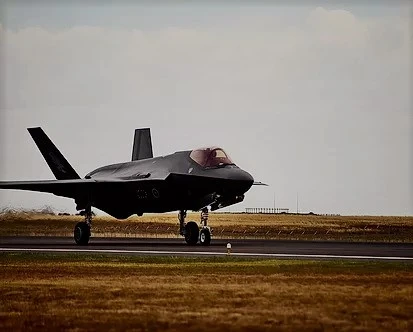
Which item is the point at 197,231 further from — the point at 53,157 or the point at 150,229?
the point at 150,229

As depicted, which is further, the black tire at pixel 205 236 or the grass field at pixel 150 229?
the grass field at pixel 150 229

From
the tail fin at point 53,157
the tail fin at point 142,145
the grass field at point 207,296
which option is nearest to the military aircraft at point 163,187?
the tail fin at point 53,157

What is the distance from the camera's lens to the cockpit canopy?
46.6 m

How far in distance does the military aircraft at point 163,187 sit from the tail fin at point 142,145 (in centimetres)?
297

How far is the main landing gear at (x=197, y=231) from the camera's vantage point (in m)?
46.3

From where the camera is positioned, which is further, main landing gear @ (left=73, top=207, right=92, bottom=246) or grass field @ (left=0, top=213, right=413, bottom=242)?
grass field @ (left=0, top=213, right=413, bottom=242)

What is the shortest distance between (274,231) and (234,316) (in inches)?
2333

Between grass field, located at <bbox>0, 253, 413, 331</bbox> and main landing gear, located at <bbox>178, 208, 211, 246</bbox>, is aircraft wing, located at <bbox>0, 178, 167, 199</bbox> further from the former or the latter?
grass field, located at <bbox>0, 253, 413, 331</bbox>

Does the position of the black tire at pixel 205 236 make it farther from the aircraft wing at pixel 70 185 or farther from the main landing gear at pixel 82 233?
the main landing gear at pixel 82 233

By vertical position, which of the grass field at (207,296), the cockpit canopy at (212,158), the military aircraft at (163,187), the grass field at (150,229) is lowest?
the grass field at (207,296)

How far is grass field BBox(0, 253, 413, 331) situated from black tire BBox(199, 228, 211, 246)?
14.1 metres

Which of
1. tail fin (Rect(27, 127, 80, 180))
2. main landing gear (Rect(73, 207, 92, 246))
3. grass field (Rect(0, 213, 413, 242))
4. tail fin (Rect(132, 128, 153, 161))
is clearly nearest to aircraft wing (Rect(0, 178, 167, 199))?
main landing gear (Rect(73, 207, 92, 246))

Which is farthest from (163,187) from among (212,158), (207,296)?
(207,296)

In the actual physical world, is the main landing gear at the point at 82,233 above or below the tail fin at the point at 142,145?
below
